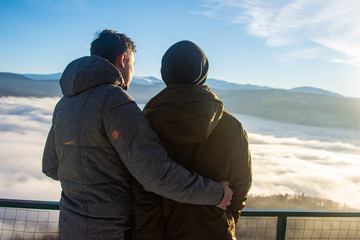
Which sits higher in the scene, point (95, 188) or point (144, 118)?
point (144, 118)

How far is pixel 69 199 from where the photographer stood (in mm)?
1551

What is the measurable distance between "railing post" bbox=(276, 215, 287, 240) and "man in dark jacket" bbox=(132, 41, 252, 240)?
124 cm

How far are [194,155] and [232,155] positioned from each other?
0.21m

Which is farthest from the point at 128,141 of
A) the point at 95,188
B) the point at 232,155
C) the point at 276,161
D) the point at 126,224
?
the point at 276,161

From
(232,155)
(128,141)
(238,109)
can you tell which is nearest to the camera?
(128,141)

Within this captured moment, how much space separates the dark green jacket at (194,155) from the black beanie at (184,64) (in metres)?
0.06

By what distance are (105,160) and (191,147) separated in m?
0.43

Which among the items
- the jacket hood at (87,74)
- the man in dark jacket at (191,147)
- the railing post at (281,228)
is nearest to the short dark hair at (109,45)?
the jacket hood at (87,74)

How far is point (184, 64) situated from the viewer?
154cm

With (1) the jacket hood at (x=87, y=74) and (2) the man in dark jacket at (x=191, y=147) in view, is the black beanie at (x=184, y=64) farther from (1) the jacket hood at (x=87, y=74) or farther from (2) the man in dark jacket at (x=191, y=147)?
(1) the jacket hood at (x=87, y=74)

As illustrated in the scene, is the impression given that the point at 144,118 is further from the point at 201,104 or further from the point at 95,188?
the point at 95,188

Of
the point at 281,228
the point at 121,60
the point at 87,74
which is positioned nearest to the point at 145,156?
Result: the point at 87,74

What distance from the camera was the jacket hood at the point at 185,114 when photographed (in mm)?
1442

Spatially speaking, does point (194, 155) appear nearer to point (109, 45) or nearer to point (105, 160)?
point (105, 160)
